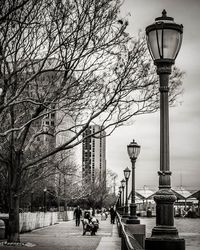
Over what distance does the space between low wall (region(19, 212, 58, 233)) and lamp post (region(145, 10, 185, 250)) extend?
75.6ft

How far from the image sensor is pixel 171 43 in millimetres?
8031

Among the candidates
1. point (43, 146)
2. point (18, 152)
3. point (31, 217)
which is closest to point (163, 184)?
point (18, 152)

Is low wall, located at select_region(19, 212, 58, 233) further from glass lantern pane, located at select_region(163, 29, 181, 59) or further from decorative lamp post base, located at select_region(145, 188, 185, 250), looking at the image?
glass lantern pane, located at select_region(163, 29, 181, 59)

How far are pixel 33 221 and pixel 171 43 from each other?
92.2 feet

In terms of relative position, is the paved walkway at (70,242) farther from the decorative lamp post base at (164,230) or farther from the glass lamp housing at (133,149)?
the decorative lamp post base at (164,230)

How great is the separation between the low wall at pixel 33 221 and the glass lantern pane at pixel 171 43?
23319 mm

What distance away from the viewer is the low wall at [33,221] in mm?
30494

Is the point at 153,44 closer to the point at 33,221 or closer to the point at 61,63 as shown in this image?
the point at 61,63

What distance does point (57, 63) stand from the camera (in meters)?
18.3

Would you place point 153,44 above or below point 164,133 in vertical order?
above

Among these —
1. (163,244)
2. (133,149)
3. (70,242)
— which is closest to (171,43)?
(163,244)

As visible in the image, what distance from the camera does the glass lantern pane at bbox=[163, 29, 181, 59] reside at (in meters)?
7.98

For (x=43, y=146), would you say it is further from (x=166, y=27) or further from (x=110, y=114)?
(x=166, y=27)

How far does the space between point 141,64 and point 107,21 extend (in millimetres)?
2872
